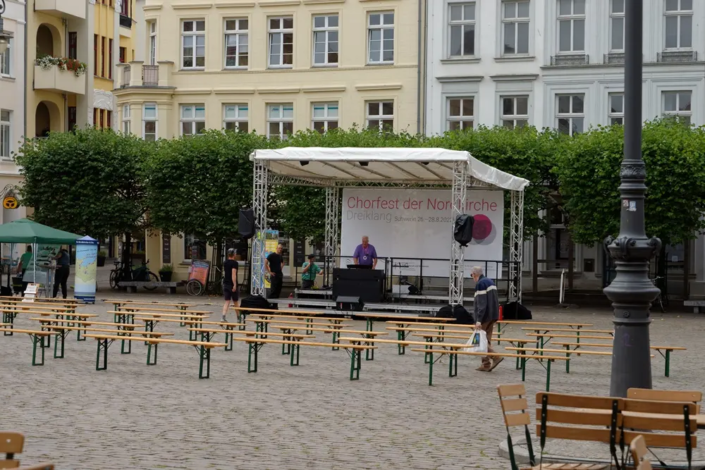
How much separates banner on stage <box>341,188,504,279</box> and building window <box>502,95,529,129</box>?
1385 centimetres

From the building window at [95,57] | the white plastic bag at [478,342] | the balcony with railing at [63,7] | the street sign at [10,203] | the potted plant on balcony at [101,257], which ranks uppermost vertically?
the balcony with railing at [63,7]

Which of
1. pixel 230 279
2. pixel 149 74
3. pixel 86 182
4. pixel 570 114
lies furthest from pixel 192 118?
pixel 230 279

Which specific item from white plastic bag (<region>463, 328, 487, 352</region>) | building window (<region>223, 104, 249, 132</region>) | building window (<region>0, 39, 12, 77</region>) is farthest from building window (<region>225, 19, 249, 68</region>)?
white plastic bag (<region>463, 328, 487, 352</region>)

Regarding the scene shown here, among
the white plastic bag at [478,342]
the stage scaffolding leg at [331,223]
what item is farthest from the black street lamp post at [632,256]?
the stage scaffolding leg at [331,223]

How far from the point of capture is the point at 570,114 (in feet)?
147

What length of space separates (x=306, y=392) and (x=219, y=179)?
990 inches

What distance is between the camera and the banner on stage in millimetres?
31469

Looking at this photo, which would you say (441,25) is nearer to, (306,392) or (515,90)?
(515,90)

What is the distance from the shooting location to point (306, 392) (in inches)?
614

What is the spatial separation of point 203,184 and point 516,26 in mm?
12846

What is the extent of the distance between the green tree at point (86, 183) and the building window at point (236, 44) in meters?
6.99

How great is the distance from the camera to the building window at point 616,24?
4422 cm

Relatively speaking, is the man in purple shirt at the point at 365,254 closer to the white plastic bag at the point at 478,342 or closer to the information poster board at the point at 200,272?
the information poster board at the point at 200,272

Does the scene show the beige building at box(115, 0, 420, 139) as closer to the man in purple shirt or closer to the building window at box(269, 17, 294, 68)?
the building window at box(269, 17, 294, 68)
